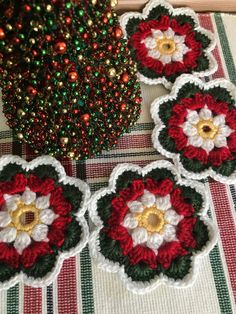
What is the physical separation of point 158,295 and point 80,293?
0.29 ft

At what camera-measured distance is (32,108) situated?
1.46 feet

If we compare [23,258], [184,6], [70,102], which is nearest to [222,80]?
[184,6]

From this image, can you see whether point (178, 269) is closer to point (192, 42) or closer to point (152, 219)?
point (152, 219)

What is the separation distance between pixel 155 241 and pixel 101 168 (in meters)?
0.12

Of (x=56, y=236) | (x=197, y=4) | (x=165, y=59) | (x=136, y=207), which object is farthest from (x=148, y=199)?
(x=197, y=4)

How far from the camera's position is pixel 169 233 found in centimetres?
48

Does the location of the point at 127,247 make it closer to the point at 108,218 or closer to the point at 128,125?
the point at 108,218

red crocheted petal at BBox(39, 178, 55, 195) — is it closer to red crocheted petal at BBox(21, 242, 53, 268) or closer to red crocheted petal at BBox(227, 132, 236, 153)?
red crocheted petal at BBox(21, 242, 53, 268)

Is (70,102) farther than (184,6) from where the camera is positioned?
No

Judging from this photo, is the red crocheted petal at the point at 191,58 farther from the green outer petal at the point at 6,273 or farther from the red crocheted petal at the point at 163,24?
the green outer petal at the point at 6,273

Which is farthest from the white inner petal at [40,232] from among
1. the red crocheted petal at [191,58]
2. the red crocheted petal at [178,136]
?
the red crocheted petal at [191,58]

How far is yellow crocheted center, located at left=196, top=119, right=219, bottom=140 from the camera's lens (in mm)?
546

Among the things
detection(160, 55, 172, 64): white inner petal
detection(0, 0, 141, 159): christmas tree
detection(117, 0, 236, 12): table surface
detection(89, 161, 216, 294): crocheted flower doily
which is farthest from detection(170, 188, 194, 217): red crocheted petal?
detection(117, 0, 236, 12): table surface

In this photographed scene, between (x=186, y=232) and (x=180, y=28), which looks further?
(x=180, y=28)
